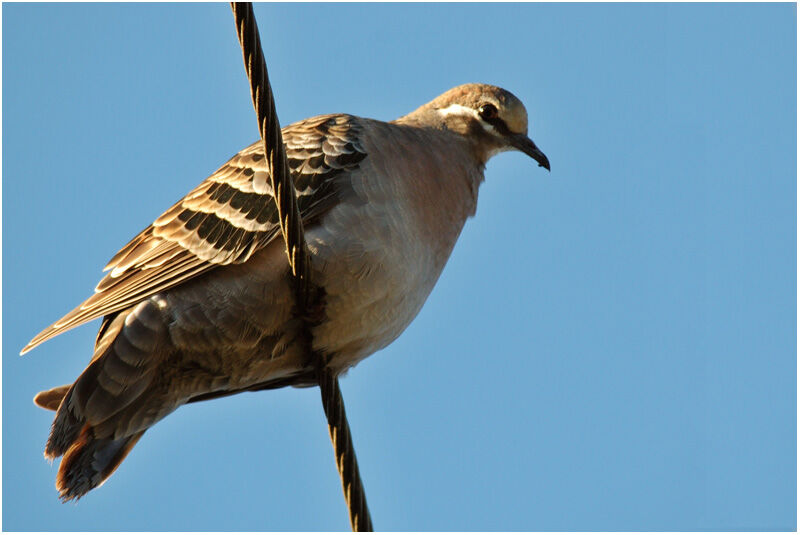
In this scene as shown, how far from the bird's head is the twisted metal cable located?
176 centimetres

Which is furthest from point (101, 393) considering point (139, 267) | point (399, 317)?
point (399, 317)

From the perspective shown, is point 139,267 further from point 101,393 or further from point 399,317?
point 399,317

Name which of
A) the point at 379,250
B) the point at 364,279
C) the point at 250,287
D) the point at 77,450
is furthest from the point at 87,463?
the point at 379,250

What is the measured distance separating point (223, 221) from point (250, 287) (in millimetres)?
434

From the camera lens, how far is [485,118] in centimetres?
589

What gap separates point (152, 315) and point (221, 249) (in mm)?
411

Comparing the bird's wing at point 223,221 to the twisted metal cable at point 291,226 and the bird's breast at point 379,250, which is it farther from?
the twisted metal cable at point 291,226

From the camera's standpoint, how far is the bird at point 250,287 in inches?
181

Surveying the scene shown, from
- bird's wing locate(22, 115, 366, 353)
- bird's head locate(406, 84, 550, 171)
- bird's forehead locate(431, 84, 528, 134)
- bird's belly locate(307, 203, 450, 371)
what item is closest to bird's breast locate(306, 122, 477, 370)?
bird's belly locate(307, 203, 450, 371)

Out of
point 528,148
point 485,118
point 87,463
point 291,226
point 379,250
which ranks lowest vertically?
point 87,463

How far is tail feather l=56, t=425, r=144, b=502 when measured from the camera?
4.95 m

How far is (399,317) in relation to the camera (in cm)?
492

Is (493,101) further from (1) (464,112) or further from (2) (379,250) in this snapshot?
(2) (379,250)

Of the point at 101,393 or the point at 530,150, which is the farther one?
the point at 530,150
